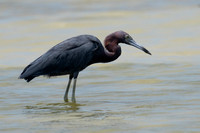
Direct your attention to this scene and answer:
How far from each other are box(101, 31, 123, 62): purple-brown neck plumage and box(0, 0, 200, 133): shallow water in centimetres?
55

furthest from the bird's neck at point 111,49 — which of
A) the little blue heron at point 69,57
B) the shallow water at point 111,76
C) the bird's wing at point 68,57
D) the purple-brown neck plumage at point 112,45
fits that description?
the shallow water at point 111,76

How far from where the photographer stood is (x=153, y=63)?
14211mm

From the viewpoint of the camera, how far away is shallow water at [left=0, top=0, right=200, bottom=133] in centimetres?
928

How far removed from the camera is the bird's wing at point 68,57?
11062mm

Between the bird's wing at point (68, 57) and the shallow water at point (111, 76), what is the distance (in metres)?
0.46

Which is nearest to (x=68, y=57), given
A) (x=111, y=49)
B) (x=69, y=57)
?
(x=69, y=57)

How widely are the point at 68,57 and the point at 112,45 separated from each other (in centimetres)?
80

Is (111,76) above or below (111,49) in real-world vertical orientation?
below

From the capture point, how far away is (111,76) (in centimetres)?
1297

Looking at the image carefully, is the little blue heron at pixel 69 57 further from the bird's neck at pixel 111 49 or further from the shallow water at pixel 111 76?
the shallow water at pixel 111 76

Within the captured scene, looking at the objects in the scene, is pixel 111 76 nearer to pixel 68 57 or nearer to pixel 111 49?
pixel 111 49

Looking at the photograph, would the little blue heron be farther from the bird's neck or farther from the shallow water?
the shallow water

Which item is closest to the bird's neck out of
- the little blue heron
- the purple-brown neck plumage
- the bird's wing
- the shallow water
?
the purple-brown neck plumage

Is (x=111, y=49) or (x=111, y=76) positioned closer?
(x=111, y=49)
